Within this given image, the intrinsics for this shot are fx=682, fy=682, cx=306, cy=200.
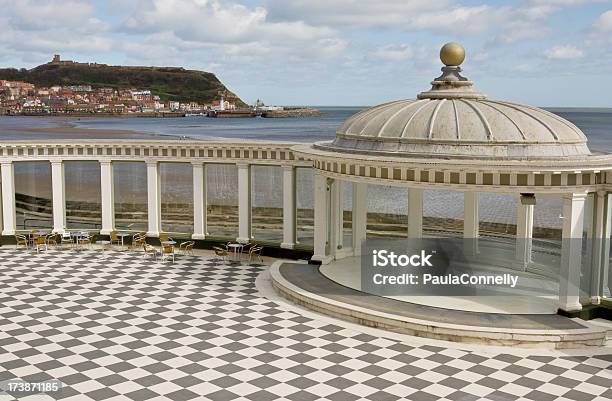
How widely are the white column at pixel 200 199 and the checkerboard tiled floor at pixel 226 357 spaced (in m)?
6.23

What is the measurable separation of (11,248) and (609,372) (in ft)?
73.1

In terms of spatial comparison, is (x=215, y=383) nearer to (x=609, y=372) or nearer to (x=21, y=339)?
(x=21, y=339)

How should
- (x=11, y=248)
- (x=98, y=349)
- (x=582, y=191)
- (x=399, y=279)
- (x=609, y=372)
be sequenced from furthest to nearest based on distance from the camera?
(x=11, y=248), (x=399, y=279), (x=582, y=191), (x=98, y=349), (x=609, y=372)

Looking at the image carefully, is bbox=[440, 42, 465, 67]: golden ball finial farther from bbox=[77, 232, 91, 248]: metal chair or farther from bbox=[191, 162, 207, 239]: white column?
bbox=[77, 232, 91, 248]: metal chair

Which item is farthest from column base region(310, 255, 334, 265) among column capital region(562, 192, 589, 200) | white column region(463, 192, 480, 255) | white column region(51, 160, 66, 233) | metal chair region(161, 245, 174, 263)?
white column region(51, 160, 66, 233)

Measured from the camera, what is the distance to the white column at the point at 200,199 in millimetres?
27172

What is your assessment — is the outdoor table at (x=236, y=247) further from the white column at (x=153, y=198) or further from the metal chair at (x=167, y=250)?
the white column at (x=153, y=198)

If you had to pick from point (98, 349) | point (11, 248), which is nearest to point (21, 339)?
point (98, 349)

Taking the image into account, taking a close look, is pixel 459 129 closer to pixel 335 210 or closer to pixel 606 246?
pixel 606 246

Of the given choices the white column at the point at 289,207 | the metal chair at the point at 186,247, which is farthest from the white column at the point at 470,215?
the metal chair at the point at 186,247

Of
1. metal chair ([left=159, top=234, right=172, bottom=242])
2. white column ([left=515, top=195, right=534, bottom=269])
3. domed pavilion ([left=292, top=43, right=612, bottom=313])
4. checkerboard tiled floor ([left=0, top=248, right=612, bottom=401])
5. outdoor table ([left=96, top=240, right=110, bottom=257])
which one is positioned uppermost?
domed pavilion ([left=292, top=43, right=612, bottom=313])

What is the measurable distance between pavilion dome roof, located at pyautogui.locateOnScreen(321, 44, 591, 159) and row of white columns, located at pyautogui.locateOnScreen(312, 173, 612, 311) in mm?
1560

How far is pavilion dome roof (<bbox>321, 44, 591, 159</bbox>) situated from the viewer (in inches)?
721

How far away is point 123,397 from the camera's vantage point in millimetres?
13320
